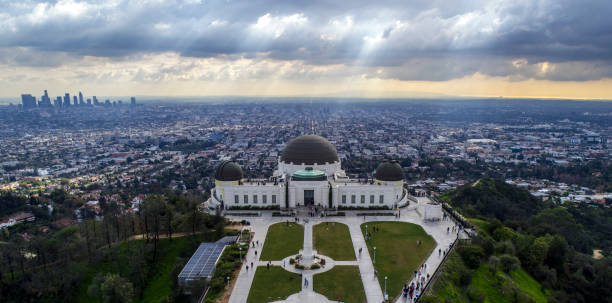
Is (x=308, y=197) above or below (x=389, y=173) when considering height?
below

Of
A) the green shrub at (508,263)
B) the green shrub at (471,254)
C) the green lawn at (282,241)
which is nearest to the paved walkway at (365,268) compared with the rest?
the green lawn at (282,241)

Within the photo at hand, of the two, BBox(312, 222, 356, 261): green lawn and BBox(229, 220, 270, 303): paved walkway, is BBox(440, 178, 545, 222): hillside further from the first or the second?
BBox(229, 220, 270, 303): paved walkway

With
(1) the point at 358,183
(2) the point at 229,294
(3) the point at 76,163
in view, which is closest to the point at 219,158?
(3) the point at 76,163

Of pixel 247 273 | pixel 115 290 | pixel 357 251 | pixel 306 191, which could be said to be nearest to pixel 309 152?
pixel 306 191

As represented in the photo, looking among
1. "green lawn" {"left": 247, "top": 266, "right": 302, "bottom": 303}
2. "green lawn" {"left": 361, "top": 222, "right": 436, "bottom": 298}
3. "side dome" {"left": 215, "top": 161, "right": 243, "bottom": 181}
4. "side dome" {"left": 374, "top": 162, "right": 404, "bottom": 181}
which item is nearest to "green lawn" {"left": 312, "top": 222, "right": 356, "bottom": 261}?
"green lawn" {"left": 361, "top": 222, "right": 436, "bottom": 298}

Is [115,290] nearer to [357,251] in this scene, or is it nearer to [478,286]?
[357,251]

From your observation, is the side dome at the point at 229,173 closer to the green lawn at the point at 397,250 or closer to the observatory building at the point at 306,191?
the observatory building at the point at 306,191
